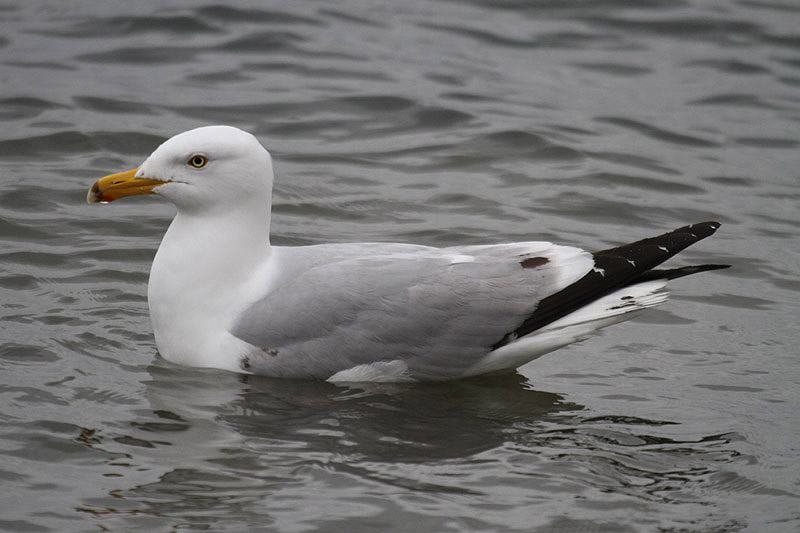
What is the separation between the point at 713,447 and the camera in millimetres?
5902

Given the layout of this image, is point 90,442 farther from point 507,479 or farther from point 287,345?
point 507,479

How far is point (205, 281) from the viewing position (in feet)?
20.9

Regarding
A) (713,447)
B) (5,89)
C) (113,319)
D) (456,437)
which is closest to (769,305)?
(713,447)

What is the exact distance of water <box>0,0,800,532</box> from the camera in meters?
5.37

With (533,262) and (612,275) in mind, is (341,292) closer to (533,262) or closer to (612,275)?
(533,262)

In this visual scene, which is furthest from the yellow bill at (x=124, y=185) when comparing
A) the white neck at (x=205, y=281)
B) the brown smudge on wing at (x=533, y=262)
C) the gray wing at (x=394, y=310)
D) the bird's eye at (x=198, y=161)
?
the brown smudge on wing at (x=533, y=262)

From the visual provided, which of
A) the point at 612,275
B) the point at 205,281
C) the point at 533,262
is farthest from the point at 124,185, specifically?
the point at 612,275

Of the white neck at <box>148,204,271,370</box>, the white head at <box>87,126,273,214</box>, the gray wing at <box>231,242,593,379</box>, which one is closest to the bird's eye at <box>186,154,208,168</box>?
the white head at <box>87,126,273,214</box>

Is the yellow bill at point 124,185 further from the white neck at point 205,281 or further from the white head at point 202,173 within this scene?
the white neck at point 205,281

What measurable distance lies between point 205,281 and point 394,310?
3.37 ft

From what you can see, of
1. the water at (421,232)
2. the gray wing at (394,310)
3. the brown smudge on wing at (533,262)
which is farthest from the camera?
the brown smudge on wing at (533,262)

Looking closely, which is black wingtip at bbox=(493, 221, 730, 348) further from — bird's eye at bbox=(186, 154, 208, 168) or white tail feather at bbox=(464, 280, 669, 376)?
bird's eye at bbox=(186, 154, 208, 168)

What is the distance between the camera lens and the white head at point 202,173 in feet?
20.6

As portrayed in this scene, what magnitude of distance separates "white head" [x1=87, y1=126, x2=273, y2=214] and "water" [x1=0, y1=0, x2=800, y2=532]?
91cm
